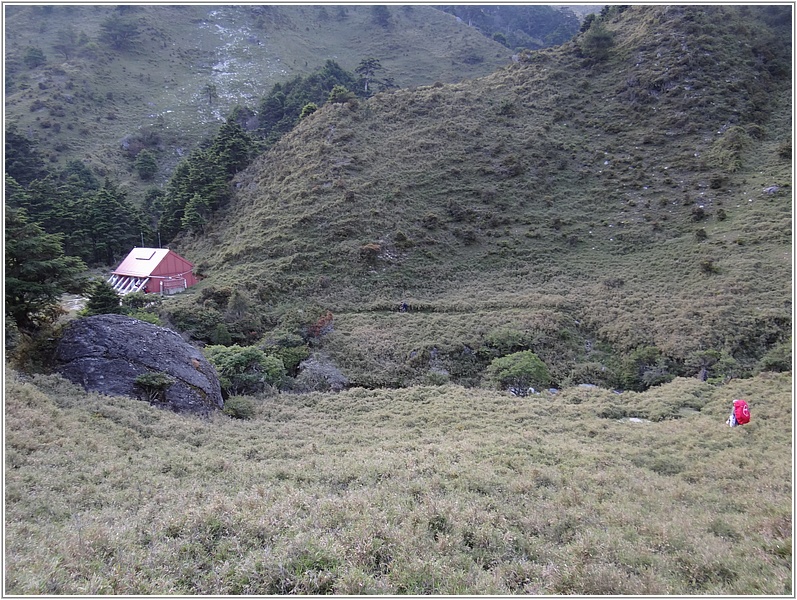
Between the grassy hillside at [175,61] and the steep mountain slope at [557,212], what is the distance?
3683 cm

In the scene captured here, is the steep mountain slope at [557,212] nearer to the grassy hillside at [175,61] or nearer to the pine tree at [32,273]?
the pine tree at [32,273]

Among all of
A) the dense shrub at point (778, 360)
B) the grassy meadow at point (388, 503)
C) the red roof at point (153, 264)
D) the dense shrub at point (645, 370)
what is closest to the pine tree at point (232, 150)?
the red roof at point (153, 264)

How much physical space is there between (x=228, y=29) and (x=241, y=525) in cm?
13006

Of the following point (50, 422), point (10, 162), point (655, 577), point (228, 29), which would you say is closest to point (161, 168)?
point (10, 162)

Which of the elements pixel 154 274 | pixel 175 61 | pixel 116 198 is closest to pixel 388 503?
pixel 154 274

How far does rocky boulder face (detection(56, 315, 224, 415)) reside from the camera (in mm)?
13680

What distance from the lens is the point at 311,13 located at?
121438 mm

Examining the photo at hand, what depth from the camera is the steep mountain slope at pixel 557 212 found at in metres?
23.8

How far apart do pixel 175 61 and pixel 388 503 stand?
113194 mm

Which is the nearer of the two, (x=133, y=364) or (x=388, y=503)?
(x=388, y=503)

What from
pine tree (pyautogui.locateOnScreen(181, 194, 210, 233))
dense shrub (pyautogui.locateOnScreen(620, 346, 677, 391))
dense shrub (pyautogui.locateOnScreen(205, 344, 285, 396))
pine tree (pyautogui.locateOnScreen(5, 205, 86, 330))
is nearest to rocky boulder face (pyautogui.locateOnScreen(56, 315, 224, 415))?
pine tree (pyautogui.locateOnScreen(5, 205, 86, 330))

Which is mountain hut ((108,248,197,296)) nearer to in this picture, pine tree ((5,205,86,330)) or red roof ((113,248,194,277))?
red roof ((113,248,194,277))

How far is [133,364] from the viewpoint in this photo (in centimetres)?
1442

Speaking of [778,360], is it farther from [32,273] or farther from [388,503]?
[32,273]
